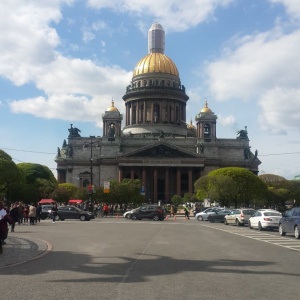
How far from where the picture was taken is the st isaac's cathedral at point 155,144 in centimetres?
10944

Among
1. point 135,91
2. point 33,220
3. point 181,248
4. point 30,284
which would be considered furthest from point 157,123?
point 30,284

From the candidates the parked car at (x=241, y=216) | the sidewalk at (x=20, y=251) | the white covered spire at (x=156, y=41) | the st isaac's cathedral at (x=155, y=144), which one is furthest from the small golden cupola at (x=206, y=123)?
the sidewalk at (x=20, y=251)

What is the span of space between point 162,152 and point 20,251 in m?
91.5

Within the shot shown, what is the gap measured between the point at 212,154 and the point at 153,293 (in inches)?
4080

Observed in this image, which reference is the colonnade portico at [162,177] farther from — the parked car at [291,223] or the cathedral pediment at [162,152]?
the parked car at [291,223]

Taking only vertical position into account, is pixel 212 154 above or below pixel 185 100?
below

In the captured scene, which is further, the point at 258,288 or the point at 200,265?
the point at 200,265

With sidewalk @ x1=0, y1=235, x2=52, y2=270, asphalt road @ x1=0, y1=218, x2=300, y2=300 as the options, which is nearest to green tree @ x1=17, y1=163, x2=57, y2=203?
sidewalk @ x1=0, y1=235, x2=52, y2=270

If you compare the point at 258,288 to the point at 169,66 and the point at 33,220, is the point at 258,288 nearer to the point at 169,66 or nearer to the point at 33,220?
the point at 33,220

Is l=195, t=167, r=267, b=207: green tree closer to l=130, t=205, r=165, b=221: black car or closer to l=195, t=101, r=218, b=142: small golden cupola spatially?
l=130, t=205, r=165, b=221: black car

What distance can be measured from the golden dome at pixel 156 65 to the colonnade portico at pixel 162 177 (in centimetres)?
2484

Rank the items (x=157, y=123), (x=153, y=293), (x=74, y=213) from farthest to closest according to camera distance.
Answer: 1. (x=157, y=123)
2. (x=74, y=213)
3. (x=153, y=293)

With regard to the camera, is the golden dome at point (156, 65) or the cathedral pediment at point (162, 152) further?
the golden dome at point (156, 65)

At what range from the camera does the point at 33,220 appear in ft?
127
